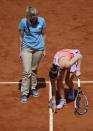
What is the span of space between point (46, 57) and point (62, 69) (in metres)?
3.56

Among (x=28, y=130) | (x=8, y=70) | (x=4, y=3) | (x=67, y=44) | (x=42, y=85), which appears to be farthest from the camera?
(x=4, y=3)

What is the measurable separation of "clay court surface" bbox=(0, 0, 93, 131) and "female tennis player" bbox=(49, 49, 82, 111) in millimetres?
468

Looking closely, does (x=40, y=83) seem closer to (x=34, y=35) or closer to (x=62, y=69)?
(x=34, y=35)

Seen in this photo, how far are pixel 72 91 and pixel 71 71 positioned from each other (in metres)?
0.92

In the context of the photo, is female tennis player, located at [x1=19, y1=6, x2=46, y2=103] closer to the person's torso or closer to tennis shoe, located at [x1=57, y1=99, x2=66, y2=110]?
the person's torso

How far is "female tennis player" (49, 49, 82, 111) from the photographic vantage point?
11.8 meters

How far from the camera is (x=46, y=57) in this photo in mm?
15492

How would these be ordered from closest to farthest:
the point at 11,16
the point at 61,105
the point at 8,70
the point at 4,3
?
the point at 61,105, the point at 8,70, the point at 11,16, the point at 4,3

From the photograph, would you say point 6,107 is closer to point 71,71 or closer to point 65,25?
point 71,71

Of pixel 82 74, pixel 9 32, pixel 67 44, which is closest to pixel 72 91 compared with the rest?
pixel 82 74

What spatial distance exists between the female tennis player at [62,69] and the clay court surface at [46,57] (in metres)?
0.47

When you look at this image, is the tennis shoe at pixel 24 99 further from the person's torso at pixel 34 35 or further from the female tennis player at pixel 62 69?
the person's torso at pixel 34 35

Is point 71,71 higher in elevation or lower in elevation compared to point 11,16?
lower

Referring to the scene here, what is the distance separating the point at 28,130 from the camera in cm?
1180
